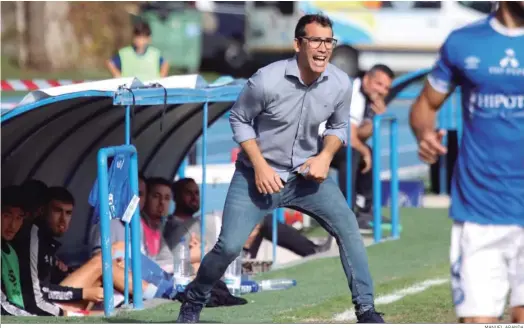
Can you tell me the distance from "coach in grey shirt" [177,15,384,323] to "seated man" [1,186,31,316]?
6.32 feet

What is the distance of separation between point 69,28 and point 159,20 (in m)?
6.08

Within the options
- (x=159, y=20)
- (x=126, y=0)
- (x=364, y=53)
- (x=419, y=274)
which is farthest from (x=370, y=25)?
(x=419, y=274)

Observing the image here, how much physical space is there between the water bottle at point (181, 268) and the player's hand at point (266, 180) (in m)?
2.59

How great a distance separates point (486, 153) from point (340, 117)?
6.90ft

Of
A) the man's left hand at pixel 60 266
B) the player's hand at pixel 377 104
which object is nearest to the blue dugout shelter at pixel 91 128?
the man's left hand at pixel 60 266

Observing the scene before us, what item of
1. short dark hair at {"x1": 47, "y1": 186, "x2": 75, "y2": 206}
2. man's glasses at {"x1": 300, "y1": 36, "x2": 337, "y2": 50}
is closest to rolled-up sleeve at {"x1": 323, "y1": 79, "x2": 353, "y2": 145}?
man's glasses at {"x1": 300, "y1": 36, "x2": 337, "y2": 50}

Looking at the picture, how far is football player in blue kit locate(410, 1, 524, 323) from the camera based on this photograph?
5.89 m

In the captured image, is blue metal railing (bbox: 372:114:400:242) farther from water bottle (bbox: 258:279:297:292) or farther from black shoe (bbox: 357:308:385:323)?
black shoe (bbox: 357:308:385:323)

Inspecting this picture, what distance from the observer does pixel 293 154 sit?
789 cm

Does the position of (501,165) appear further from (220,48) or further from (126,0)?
(126,0)

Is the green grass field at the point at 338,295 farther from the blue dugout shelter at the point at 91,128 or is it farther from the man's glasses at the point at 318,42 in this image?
the man's glasses at the point at 318,42

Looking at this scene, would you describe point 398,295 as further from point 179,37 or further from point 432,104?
point 179,37

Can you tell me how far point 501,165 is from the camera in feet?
19.7

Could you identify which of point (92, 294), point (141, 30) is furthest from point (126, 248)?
point (141, 30)
